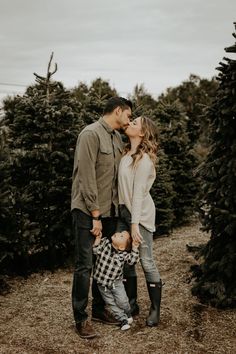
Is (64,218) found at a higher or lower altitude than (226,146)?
lower

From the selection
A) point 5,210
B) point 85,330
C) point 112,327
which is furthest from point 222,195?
point 5,210

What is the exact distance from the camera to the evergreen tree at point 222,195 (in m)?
5.48

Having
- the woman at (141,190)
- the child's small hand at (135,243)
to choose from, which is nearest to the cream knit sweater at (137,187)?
the woman at (141,190)

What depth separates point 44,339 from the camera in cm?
476

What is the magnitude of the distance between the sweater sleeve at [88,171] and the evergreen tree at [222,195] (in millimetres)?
1760

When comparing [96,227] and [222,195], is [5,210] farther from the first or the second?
[222,195]

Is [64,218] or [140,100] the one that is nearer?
[64,218]

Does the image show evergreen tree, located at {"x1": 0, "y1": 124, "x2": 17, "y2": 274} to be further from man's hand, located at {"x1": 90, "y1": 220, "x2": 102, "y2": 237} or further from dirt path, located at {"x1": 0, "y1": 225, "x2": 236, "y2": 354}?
man's hand, located at {"x1": 90, "y1": 220, "x2": 102, "y2": 237}

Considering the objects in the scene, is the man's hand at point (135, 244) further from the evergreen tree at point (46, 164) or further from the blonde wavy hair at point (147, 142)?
the evergreen tree at point (46, 164)

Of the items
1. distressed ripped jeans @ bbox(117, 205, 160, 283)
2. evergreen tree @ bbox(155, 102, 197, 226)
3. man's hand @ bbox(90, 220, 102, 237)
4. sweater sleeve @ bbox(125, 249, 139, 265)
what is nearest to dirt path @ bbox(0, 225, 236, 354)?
distressed ripped jeans @ bbox(117, 205, 160, 283)

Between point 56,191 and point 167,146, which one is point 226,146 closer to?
point 56,191

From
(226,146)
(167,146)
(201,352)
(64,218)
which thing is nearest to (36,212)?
(64,218)

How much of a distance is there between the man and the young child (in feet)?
0.56

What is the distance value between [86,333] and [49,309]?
3.54ft
